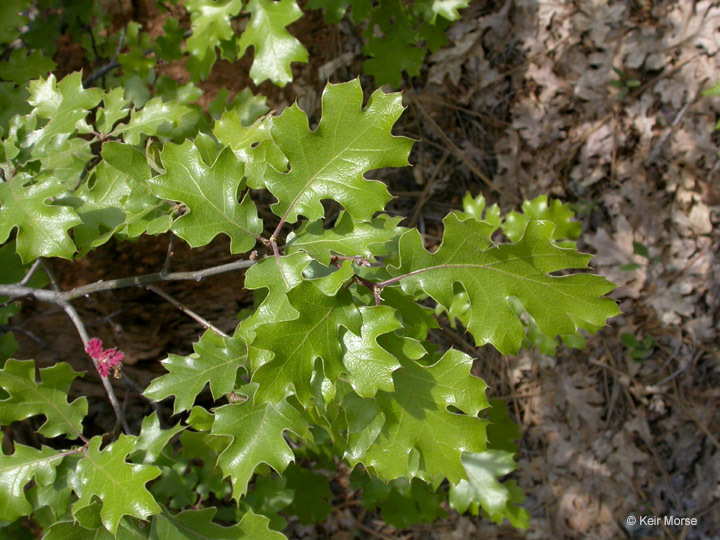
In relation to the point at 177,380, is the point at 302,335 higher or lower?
higher

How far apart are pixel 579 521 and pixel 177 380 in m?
2.51

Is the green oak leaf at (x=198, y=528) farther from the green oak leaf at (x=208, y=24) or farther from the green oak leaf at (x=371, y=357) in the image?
Result: the green oak leaf at (x=208, y=24)

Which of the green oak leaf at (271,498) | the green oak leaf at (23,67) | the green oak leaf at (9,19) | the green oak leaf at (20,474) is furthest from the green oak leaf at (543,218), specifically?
the green oak leaf at (9,19)

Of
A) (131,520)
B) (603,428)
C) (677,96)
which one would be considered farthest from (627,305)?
(131,520)

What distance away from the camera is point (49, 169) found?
1675 mm

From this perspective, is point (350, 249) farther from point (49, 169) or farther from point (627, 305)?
point (627, 305)

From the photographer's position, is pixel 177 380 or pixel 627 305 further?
pixel 627 305

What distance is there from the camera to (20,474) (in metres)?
1.43

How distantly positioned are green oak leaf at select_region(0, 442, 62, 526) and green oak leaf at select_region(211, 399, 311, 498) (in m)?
0.52

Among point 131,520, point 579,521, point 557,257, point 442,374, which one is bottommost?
point 579,521

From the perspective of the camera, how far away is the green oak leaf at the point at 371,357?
1.07 m

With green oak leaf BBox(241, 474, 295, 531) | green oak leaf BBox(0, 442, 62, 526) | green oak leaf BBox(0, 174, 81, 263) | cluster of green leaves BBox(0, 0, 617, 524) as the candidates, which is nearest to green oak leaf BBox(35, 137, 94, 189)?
cluster of green leaves BBox(0, 0, 617, 524)

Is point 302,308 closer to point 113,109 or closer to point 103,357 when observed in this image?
point 103,357

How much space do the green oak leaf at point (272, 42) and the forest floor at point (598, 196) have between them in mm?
765
